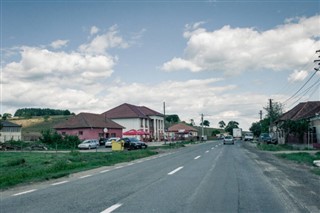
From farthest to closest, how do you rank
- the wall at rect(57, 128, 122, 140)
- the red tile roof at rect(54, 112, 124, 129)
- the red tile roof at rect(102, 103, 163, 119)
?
the red tile roof at rect(102, 103, 163, 119) → the red tile roof at rect(54, 112, 124, 129) → the wall at rect(57, 128, 122, 140)

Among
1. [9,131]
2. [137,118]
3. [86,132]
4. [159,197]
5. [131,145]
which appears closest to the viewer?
[159,197]

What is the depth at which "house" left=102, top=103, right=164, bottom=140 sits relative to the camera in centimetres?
8338

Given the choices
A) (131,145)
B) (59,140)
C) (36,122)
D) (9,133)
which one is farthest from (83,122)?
(36,122)

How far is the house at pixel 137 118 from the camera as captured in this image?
8338 centimetres

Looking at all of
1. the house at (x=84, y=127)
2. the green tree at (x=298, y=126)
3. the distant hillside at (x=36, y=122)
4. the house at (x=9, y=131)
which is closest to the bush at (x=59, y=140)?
the house at (x=84, y=127)

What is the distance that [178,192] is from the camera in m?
9.71

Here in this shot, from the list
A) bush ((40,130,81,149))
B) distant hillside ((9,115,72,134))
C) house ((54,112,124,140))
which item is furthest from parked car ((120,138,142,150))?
distant hillside ((9,115,72,134))

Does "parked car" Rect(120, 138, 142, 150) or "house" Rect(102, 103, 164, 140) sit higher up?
"house" Rect(102, 103, 164, 140)

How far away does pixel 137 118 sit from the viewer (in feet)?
273

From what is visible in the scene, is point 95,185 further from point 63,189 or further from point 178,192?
point 178,192

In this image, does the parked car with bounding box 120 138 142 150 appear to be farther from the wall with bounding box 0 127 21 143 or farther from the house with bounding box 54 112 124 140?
the wall with bounding box 0 127 21 143

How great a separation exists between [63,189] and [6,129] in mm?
79941

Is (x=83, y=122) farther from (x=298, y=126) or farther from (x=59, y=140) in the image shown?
(x=298, y=126)

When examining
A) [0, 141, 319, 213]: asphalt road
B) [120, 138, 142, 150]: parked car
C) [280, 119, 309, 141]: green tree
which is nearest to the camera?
[0, 141, 319, 213]: asphalt road
